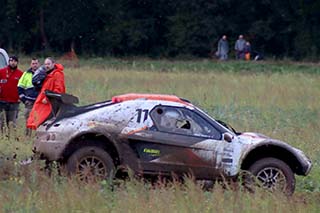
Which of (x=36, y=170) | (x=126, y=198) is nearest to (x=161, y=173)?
(x=36, y=170)

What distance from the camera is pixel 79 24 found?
59.2 m

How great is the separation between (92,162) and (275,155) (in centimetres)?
260

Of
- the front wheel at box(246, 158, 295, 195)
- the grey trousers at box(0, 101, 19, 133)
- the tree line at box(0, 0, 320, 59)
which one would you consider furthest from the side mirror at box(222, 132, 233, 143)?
the tree line at box(0, 0, 320, 59)

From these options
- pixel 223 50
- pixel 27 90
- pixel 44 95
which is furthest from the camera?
pixel 223 50

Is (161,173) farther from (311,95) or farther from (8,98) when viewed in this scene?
(311,95)

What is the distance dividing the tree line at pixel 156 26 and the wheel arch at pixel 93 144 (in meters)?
44.3

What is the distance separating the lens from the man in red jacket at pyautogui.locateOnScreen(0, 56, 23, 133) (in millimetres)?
18755

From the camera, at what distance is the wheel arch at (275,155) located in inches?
542

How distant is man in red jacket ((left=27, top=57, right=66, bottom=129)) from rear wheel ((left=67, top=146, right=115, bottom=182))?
241 centimetres

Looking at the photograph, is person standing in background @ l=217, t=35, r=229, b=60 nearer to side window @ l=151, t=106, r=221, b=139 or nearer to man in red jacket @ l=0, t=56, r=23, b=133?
man in red jacket @ l=0, t=56, r=23, b=133

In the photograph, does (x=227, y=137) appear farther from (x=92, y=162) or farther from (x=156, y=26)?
(x=156, y=26)

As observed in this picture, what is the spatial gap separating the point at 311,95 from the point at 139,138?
18.3m

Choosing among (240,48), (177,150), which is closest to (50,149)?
(177,150)

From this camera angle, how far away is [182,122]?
1387cm
